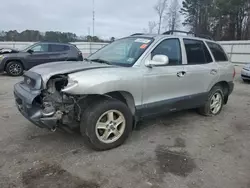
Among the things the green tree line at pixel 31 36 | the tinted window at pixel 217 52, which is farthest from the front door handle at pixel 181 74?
the green tree line at pixel 31 36

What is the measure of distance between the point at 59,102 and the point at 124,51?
1506 millimetres

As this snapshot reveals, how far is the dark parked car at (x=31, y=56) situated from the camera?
1055 cm

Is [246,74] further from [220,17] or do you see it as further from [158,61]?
[220,17]

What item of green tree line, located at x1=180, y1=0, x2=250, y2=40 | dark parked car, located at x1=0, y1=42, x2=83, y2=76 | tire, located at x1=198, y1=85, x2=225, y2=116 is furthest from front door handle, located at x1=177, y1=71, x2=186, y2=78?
green tree line, located at x1=180, y1=0, x2=250, y2=40

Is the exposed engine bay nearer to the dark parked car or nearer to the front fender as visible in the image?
the front fender

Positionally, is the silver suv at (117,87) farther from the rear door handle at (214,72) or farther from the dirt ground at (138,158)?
the dirt ground at (138,158)

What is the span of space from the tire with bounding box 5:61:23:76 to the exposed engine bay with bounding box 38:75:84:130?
8403 mm

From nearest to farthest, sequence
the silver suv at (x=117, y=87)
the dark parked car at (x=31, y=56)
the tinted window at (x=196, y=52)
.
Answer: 1. the silver suv at (x=117, y=87)
2. the tinted window at (x=196, y=52)
3. the dark parked car at (x=31, y=56)

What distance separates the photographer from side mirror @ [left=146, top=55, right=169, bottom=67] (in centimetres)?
358

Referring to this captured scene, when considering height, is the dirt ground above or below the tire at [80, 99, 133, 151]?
below

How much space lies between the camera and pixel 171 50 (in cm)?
423

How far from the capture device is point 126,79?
3.45 meters

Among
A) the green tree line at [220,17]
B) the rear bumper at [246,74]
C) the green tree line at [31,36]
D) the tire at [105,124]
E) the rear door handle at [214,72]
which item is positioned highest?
the green tree line at [220,17]

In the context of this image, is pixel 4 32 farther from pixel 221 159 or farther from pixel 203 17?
pixel 203 17
